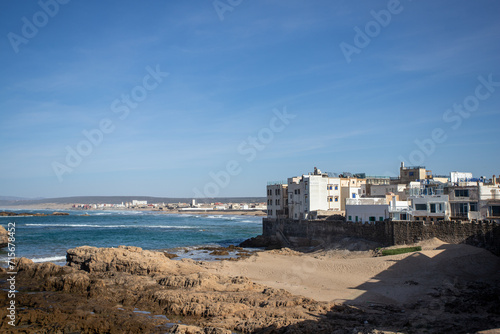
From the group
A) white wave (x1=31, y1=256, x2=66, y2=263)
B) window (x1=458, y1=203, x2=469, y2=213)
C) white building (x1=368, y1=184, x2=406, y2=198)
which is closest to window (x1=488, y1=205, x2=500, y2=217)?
window (x1=458, y1=203, x2=469, y2=213)

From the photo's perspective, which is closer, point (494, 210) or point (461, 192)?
point (494, 210)

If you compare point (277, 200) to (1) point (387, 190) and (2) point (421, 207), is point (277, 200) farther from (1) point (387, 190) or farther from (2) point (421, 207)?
(2) point (421, 207)

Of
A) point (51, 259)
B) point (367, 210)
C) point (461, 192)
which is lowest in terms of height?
point (51, 259)

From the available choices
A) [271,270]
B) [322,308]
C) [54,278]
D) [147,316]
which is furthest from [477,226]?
[54,278]

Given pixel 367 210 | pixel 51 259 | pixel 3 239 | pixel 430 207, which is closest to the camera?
pixel 430 207

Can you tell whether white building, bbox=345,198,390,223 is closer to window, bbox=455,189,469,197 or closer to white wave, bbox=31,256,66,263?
window, bbox=455,189,469,197

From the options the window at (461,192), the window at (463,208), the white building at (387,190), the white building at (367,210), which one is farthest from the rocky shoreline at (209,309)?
the white building at (387,190)

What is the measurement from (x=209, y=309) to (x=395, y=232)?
2473cm

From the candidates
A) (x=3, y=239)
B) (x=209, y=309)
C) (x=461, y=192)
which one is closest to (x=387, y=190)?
(x=461, y=192)

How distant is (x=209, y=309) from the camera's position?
24.2m

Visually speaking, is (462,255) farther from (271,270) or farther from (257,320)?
(257,320)

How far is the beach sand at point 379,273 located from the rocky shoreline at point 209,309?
171 centimetres

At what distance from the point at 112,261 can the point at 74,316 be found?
41.3ft

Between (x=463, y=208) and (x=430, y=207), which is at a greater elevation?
(x=430, y=207)
